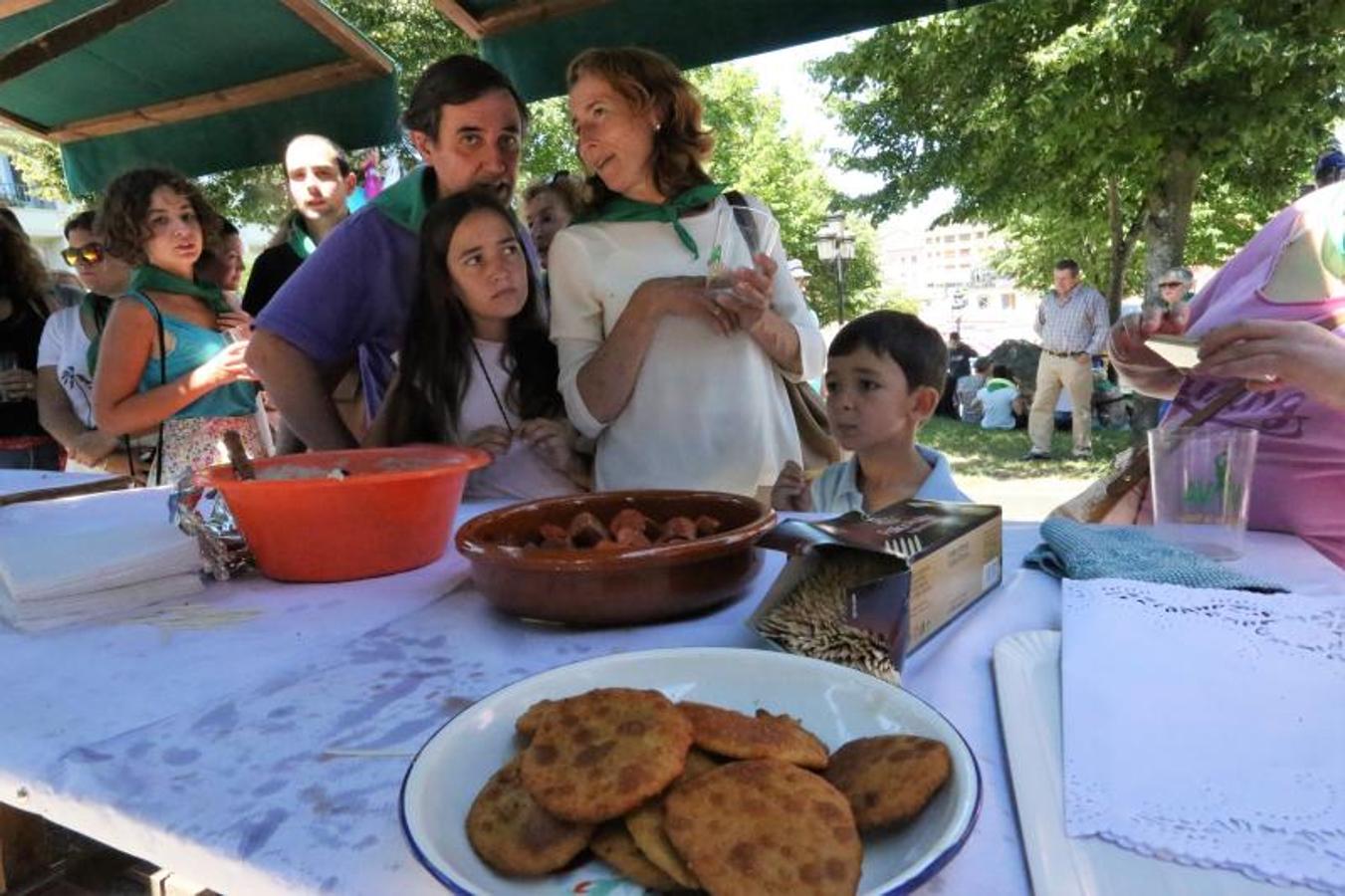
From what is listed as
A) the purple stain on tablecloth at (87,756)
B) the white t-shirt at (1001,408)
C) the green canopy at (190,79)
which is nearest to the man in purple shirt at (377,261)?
the purple stain on tablecloth at (87,756)

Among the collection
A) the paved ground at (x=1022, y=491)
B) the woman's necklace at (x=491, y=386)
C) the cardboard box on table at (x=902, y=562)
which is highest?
the woman's necklace at (x=491, y=386)

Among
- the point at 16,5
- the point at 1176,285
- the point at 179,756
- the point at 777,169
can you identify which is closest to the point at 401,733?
the point at 179,756

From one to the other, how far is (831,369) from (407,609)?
124cm

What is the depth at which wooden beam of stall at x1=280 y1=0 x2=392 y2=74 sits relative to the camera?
9.93 ft

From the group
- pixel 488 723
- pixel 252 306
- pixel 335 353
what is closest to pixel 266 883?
pixel 488 723

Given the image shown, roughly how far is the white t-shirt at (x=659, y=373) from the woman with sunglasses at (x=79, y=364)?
2350 millimetres

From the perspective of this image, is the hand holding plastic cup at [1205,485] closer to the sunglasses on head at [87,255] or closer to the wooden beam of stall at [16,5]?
the sunglasses on head at [87,255]

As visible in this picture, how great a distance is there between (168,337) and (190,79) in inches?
64.1

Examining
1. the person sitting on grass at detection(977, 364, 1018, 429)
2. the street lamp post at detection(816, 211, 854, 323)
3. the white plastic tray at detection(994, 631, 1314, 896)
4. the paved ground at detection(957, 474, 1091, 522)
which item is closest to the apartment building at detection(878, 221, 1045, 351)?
the street lamp post at detection(816, 211, 854, 323)

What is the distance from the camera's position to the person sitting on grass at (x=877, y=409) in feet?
6.37

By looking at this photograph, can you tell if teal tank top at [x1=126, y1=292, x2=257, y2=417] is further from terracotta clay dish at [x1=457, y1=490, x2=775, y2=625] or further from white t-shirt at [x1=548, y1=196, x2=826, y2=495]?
terracotta clay dish at [x1=457, y1=490, x2=775, y2=625]

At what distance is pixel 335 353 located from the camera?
201 cm

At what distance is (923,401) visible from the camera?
6.59ft

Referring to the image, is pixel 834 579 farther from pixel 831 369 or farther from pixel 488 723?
pixel 831 369
